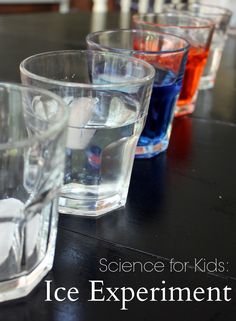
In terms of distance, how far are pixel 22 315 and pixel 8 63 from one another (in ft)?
1.88

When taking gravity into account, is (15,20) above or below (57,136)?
below

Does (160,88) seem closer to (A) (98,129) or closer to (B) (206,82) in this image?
(A) (98,129)

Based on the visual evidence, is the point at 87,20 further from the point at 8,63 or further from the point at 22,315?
the point at 22,315

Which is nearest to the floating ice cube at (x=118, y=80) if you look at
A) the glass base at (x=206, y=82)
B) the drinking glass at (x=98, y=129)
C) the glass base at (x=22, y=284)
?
the drinking glass at (x=98, y=129)

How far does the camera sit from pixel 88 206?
46 cm

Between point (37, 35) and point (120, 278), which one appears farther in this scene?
point (37, 35)

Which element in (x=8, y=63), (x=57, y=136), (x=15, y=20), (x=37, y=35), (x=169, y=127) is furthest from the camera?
(x=15, y=20)

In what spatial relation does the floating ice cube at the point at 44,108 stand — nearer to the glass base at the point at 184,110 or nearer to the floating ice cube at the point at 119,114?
the floating ice cube at the point at 119,114

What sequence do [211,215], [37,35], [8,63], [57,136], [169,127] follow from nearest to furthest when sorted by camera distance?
[57,136], [211,215], [169,127], [8,63], [37,35]

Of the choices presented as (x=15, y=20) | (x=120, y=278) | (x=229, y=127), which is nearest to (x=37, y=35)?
(x=15, y=20)

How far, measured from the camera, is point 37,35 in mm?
1094

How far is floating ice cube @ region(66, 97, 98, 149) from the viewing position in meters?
0.45

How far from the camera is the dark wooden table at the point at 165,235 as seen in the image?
347mm

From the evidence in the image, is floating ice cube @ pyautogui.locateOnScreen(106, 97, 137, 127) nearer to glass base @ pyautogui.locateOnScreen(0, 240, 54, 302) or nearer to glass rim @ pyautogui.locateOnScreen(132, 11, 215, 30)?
glass base @ pyautogui.locateOnScreen(0, 240, 54, 302)
